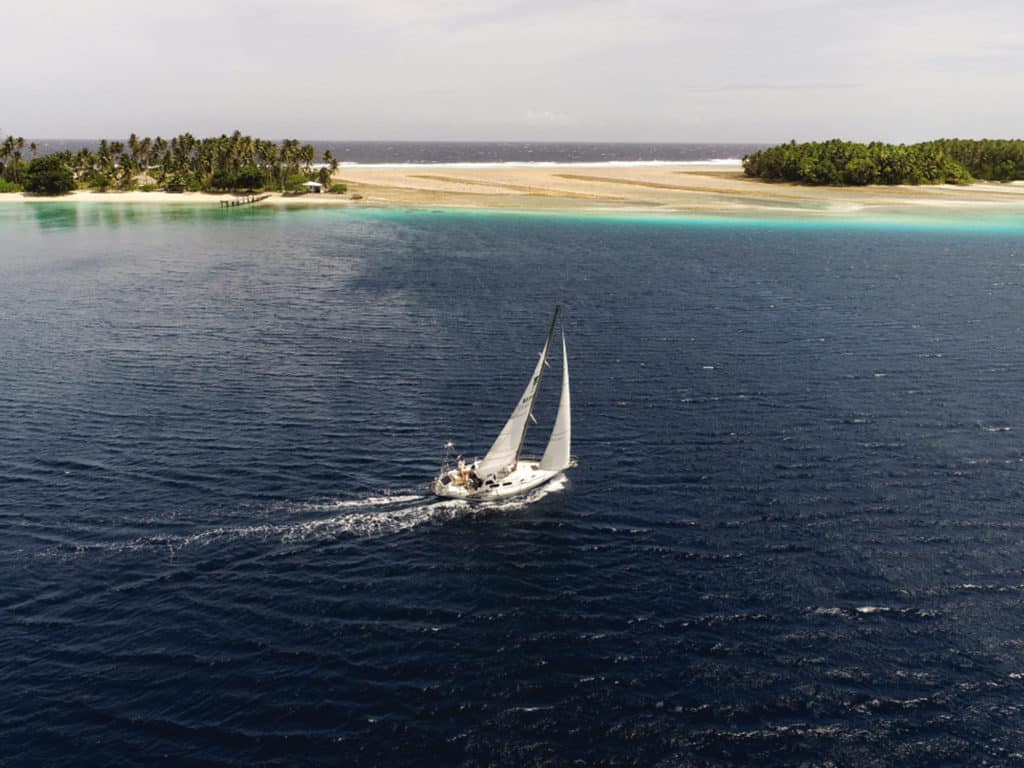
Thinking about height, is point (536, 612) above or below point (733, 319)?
below

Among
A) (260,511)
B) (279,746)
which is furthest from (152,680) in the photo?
(260,511)

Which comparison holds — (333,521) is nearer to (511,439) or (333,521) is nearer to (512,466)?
(512,466)

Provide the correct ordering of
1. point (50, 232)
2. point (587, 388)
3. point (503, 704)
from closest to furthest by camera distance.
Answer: point (503, 704) → point (587, 388) → point (50, 232)

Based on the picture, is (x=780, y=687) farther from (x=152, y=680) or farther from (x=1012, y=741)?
(x=152, y=680)

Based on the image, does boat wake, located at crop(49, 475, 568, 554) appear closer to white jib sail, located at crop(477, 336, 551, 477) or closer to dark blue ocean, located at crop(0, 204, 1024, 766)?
dark blue ocean, located at crop(0, 204, 1024, 766)

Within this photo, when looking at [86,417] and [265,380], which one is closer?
[86,417]

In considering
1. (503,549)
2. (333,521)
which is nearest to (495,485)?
(503,549)

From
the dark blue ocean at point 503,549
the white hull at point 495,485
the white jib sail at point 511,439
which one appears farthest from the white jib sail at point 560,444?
the white jib sail at point 511,439
